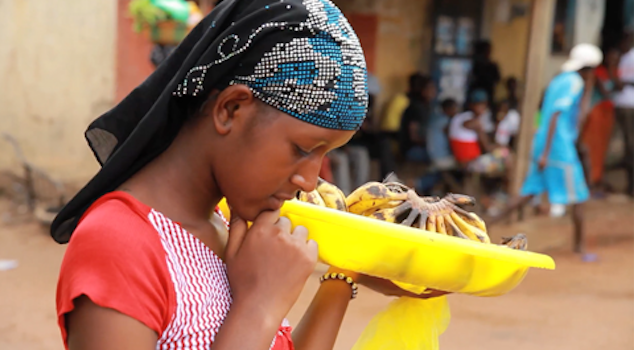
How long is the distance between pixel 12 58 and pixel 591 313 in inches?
259

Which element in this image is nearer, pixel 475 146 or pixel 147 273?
pixel 147 273

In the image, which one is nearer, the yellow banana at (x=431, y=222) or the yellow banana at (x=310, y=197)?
the yellow banana at (x=431, y=222)

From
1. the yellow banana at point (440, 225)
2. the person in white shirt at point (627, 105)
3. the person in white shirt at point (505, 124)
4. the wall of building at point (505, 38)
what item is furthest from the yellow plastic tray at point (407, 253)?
the person in white shirt at point (627, 105)

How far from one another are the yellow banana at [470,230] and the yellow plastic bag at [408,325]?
171mm

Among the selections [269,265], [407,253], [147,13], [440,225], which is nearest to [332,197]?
[440,225]

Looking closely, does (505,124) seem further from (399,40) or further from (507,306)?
(507,306)

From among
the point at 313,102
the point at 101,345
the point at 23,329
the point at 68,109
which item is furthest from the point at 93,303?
the point at 68,109

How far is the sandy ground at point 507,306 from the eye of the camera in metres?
4.82

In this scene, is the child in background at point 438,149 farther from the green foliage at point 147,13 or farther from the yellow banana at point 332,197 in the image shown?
the yellow banana at point 332,197

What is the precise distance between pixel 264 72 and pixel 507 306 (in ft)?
16.3

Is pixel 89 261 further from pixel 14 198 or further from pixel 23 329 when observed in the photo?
pixel 14 198

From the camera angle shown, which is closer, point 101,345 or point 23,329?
point 101,345

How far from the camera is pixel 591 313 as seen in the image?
5.55m

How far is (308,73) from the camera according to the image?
117 centimetres
